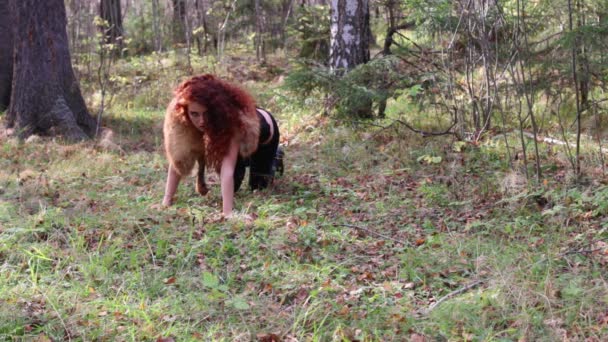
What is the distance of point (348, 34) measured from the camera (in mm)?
8680

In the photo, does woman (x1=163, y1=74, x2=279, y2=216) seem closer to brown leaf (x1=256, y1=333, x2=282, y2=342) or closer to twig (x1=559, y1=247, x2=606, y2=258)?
brown leaf (x1=256, y1=333, x2=282, y2=342)

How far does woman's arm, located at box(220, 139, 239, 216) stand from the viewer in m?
5.01

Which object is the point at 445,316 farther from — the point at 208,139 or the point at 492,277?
the point at 208,139

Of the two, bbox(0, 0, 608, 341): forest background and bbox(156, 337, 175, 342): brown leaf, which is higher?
bbox(0, 0, 608, 341): forest background

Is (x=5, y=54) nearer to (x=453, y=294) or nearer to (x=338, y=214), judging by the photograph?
(x=338, y=214)

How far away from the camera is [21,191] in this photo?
5.70 m

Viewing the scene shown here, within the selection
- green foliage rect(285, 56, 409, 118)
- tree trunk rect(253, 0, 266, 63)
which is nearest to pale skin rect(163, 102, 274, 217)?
green foliage rect(285, 56, 409, 118)

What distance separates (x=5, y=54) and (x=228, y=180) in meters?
6.26

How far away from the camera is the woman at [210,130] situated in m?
5.02

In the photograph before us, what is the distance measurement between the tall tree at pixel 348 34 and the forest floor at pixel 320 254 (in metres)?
2.30

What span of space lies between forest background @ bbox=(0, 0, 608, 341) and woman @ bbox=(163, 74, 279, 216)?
361 millimetres

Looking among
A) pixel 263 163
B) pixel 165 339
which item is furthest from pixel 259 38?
pixel 165 339

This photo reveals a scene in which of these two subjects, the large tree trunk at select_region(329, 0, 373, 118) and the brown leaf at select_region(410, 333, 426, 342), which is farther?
the large tree trunk at select_region(329, 0, 373, 118)

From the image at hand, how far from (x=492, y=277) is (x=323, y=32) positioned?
378 inches
